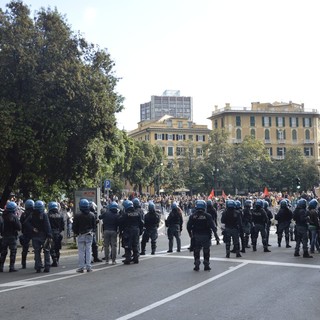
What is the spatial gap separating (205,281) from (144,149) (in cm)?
7242

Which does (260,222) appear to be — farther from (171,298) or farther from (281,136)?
(281,136)

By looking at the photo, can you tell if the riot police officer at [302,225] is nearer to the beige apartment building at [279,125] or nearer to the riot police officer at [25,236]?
the riot police officer at [25,236]

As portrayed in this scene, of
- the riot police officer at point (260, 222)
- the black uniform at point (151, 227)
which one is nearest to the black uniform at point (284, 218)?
the riot police officer at point (260, 222)

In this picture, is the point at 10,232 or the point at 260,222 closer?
the point at 10,232

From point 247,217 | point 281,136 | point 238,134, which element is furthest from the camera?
point 281,136

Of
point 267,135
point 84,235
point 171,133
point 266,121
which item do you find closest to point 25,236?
point 84,235

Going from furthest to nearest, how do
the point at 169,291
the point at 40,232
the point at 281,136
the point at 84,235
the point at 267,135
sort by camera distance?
1. the point at 281,136
2. the point at 267,135
3. the point at 40,232
4. the point at 84,235
5. the point at 169,291

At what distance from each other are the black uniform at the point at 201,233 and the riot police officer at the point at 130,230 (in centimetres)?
207

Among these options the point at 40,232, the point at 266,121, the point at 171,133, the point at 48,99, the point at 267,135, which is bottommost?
the point at 40,232

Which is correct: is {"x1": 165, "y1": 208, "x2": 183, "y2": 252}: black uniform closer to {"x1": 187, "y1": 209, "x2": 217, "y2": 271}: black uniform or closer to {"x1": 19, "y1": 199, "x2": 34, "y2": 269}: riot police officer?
{"x1": 187, "y1": 209, "x2": 217, "y2": 271}: black uniform

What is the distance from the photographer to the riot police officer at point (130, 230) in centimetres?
1541

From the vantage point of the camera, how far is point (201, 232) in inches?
544

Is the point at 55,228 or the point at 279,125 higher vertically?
the point at 279,125

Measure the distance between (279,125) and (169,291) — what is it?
106864 millimetres
